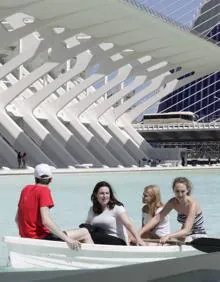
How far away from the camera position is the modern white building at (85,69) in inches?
1018

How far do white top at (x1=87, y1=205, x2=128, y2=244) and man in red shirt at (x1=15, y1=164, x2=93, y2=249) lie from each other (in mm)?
183

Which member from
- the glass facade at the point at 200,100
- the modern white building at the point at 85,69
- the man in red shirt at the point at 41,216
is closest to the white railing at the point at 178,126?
the modern white building at the point at 85,69

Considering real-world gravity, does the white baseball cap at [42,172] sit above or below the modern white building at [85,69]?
below

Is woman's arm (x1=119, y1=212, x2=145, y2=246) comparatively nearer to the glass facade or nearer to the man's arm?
the man's arm

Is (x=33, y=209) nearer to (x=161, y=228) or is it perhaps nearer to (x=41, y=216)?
(x=41, y=216)

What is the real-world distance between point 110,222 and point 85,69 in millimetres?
27013

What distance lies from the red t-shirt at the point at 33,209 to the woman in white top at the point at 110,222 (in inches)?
14.9

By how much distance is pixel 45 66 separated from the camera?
92.6 ft

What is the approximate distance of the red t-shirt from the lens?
4.70 meters

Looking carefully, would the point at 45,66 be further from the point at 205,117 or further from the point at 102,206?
the point at 205,117

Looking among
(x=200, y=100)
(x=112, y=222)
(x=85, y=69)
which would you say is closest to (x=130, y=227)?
(x=112, y=222)

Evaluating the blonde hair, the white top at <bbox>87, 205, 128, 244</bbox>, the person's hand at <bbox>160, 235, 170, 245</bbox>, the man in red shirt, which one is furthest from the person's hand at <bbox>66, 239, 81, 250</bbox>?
the blonde hair

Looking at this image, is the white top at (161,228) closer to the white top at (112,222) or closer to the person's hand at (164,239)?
the person's hand at (164,239)

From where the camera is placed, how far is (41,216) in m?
4.69
